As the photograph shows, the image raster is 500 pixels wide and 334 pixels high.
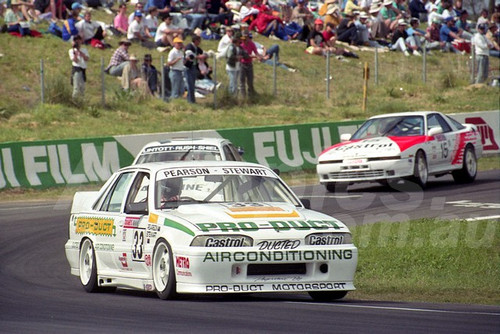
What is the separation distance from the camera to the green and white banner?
21.7 m

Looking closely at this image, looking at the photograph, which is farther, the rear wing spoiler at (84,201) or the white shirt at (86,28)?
the white shirt at (86,28)

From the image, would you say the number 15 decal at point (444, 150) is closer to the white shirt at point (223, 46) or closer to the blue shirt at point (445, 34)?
the white shirt at point (223, 46)

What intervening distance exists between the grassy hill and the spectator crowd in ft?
1.18

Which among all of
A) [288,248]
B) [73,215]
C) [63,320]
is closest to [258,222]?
[288,248]

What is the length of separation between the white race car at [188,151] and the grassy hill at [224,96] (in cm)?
927

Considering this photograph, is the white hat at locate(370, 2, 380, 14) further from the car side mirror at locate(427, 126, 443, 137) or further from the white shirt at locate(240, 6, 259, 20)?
the car side mirror at locate(427, 126, 443, 137)

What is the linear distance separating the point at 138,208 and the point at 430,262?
12.7ft

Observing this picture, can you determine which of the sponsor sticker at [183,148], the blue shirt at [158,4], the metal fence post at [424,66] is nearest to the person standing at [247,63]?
the blue shirt at [158,4]

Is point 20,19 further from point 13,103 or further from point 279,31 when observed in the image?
point 279,31

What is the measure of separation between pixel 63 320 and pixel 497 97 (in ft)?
92.0

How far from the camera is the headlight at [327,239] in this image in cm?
895

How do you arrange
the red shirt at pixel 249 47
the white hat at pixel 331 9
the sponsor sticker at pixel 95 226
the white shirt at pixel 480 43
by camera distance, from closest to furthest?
the sponsor sticker at pixel 95 226 < the red shirt at pixel 249 47 < the white shirt at pixel 480 43 < the white hat at pixel 331 9

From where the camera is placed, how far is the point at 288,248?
8.82 meters

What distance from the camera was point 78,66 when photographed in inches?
1028
